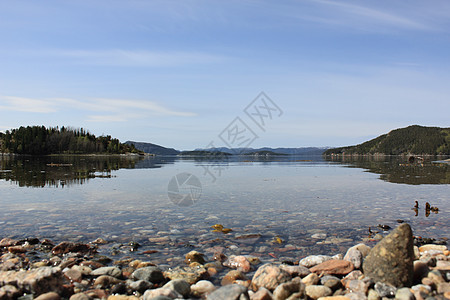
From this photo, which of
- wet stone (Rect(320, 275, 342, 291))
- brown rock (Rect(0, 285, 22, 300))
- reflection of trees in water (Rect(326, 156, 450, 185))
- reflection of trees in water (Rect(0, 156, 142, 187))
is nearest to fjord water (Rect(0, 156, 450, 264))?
wet stone (Rect(320, 275, 342, 291))

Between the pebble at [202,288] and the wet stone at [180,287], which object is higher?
the wet stone at [180,287]

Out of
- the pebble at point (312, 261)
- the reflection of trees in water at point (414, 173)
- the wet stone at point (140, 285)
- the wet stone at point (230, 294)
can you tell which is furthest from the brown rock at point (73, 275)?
the reflection of trees in water at point (414, 173)

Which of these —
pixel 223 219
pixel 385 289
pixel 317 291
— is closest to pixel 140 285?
pixel 317 291

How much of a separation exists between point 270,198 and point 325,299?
1505 cm

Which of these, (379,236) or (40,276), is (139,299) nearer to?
(40,276)

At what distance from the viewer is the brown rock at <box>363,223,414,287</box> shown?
773 cm

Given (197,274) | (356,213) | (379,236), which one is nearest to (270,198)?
(356,213)

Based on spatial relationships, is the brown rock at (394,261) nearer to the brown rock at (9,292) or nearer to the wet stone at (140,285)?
the wet stone at (140,285)

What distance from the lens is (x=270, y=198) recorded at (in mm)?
22156

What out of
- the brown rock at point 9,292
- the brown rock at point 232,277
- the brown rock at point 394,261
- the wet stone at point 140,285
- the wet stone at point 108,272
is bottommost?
the brown rock at point 232,277

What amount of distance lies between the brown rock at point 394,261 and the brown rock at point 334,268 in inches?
22.1

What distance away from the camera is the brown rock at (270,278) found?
781cm

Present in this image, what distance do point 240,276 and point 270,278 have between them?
99cm

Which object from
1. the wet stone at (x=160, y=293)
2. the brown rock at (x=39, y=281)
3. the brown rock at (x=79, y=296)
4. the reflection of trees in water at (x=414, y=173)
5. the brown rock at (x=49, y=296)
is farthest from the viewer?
the reflection of trees in water at (x=414, y=173)
